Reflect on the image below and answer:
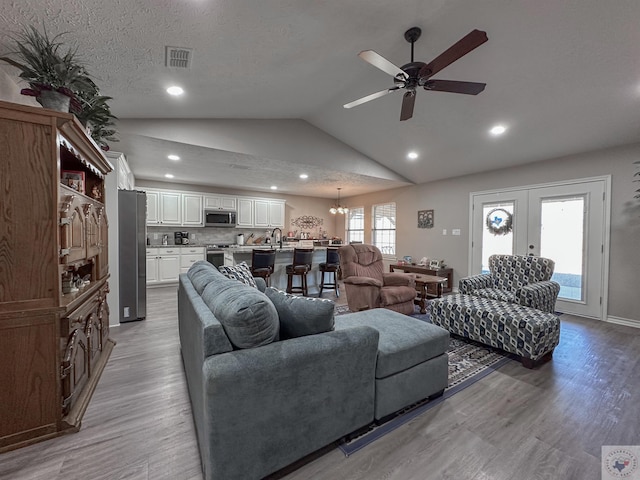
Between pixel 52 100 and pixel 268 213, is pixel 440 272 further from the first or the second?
pixel 52 100

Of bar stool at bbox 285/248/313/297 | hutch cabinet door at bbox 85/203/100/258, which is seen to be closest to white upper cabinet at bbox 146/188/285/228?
bar stool at bbox 285/248/313/297

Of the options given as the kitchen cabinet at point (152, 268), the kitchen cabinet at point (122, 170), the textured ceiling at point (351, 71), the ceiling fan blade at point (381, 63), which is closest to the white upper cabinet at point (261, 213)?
the textured ceiling at point (351, 71)

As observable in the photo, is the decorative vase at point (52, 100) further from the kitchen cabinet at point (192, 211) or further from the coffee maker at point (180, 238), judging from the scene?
the coffee maker at point (180, 238)

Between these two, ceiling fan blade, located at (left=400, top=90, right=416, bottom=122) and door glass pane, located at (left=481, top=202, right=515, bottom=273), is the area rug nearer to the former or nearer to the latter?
ceiling fan blade, located at (left=400, top=90, right=416, bottom=122)

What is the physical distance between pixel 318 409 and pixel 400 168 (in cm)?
538

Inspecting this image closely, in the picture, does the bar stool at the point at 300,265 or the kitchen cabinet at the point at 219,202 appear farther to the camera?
the kitchen cabinet at the point at 219,202

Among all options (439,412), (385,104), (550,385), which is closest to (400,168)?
(385,104)

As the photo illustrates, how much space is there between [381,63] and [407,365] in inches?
89.7

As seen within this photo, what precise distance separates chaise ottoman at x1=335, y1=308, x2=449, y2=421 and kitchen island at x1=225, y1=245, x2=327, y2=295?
3049mm

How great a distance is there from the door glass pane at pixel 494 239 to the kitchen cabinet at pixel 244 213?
18.4 feet

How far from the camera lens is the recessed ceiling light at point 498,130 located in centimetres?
384

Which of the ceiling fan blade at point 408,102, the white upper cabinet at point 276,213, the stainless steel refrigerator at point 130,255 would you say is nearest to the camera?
the ceiling fan blade at point 408,102

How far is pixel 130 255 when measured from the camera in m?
3.54

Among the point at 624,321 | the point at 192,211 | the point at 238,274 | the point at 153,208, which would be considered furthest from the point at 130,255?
the point at 624,321
